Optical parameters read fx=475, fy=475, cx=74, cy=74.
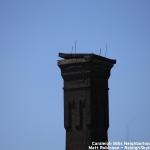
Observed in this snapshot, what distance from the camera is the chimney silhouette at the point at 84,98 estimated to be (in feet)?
97.2

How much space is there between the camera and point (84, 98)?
98.6 feet

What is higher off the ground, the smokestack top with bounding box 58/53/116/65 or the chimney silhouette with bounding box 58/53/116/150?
the smokestack top with bounding box 58/53/116/65

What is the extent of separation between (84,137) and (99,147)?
1116mm

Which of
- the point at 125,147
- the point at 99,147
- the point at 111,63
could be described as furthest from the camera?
the point at 111,63

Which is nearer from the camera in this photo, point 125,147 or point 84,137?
point 125,147

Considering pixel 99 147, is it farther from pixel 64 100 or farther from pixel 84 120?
pixel 64 100

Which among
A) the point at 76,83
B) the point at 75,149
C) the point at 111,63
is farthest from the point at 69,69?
the point at 75,149

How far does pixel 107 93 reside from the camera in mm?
31516

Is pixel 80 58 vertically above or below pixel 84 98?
above

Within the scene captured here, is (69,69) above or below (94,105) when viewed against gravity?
above

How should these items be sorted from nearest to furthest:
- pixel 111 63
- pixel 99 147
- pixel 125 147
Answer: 1. pixel 125 147
2. pixel 99 147
3. pixel 111 63

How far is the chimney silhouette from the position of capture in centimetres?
2962

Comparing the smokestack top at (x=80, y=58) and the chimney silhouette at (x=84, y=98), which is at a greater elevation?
the smokestack top at (x=80, y=58)

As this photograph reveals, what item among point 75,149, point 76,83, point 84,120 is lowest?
point 75,149
